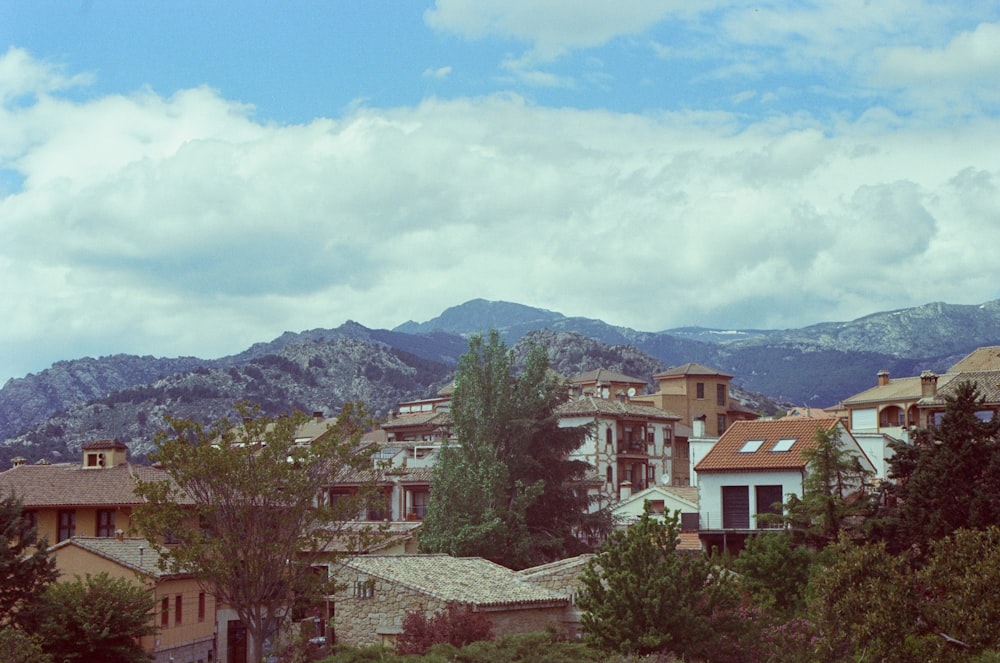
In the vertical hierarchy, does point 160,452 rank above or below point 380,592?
above

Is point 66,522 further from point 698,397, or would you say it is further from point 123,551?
point 698,397

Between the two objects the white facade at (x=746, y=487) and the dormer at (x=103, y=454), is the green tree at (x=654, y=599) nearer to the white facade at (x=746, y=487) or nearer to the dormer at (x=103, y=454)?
the white facade at (x=746, y=487)

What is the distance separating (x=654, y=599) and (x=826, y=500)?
1730 cm

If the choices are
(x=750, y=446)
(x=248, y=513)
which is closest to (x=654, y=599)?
(x=248, y=513)

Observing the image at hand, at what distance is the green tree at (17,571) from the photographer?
113 ft

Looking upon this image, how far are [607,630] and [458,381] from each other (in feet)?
92.9

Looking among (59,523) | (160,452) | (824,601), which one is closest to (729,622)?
(824,601)

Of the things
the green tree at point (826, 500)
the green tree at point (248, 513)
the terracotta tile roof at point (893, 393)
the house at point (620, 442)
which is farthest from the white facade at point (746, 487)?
the terracotta tile roof at point (893, 393)

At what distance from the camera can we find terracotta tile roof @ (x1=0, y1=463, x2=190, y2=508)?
6131cm

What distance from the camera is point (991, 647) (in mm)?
22188

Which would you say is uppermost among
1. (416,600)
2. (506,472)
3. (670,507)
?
(506,472)

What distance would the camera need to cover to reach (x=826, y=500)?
45.4m

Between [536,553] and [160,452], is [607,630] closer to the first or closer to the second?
[160,452]

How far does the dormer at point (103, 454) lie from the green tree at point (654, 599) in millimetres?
41471
